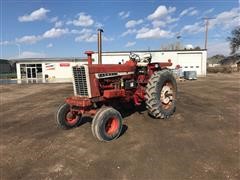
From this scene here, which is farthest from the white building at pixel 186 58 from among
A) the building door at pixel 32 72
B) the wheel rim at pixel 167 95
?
the wheel rim at pixel 167 95

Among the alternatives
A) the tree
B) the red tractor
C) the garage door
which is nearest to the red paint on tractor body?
the red tractor

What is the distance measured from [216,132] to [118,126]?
2.38 metres

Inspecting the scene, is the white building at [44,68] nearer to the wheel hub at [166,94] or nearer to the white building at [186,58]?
the white building at [186,58]

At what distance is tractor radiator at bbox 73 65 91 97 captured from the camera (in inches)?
209

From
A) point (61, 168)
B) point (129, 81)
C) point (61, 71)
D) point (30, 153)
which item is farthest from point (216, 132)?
point (61, 71)

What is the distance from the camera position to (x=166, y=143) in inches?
188

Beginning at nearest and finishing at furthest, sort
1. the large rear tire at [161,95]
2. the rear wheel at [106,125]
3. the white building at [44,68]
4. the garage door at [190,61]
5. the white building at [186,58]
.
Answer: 1. the rear wheel at [106,125]
2. the large rear tire at [161,95]
3. the white building at [186,58]
4. the garage door at [190,61]
5. the white building at [44,68]

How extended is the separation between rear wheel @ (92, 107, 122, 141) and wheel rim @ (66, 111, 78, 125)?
1343mm

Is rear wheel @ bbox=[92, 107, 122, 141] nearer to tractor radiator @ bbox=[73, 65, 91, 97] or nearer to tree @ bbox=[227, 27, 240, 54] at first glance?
tractor radiator @ bbox=[73, 65, 91, 97]

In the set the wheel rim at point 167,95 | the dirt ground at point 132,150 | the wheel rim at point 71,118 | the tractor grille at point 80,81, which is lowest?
the dirt ground at point 132,150

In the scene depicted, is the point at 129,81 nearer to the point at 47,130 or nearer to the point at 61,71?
the point at 47,130

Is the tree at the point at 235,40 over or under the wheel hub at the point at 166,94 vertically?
over

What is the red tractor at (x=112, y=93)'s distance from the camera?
5145 millimetres

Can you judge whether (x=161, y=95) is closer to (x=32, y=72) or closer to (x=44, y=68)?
(x=44, y=68)
